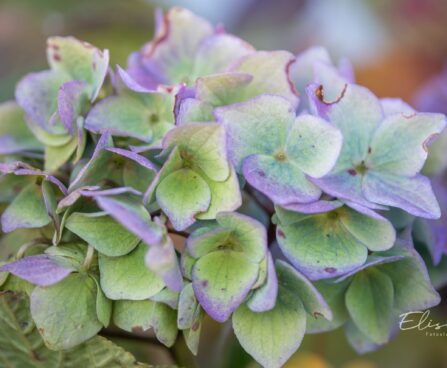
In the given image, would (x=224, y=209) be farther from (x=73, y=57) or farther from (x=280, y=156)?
(x=73, y=57)

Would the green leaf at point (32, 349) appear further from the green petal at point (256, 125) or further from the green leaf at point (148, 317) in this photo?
the green petal at point (256, 125)

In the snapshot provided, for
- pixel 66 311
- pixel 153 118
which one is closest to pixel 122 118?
pixel 153 118

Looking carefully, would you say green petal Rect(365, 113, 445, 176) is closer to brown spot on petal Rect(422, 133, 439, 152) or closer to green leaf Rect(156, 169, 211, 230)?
brown spot on petal Rect(422, 133, 439, 152)

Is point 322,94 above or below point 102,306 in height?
above

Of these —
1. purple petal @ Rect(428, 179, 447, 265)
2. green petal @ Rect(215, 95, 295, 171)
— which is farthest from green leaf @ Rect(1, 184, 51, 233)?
purple petal @ Rect(428, 179, 447, 265)

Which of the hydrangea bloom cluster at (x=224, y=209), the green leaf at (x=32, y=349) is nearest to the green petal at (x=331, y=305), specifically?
the hydrangea bloom cluster at (x=224, y=209)

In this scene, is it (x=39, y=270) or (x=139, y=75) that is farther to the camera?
(x=139, y=75)
